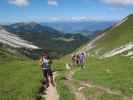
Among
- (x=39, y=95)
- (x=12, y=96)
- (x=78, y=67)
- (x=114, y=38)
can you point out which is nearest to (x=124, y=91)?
(x=39, y=95)

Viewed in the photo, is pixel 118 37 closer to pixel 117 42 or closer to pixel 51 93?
pixel 117 42

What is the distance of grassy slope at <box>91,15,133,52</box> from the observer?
5969 inches

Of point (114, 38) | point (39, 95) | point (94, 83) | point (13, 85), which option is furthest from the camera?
point (114, 38)

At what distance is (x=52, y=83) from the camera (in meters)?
39.8

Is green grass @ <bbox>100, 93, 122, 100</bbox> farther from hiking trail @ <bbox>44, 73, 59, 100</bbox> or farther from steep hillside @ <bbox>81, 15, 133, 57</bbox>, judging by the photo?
steep hillside @ <bbox>81, 15, 133, 57</bbox>

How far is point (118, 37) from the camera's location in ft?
546

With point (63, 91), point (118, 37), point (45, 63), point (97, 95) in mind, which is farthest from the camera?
point (118, 37)

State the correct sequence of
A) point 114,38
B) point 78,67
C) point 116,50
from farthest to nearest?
point 114,38 → point 116,50 → point 78,67

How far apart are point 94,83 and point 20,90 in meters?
8.41

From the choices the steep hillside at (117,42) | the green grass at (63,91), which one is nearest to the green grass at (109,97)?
the green grass at (63,91)

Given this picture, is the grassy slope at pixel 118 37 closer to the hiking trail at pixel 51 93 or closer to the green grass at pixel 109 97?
the hiking trail at pixel 51 93

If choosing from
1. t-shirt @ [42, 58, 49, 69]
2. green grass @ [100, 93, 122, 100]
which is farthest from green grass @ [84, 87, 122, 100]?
t-shirt @ [42, 58, 49, 69]

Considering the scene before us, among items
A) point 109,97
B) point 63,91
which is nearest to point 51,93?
point 63,91

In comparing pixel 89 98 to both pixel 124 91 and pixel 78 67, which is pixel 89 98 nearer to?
pixel 124 91
